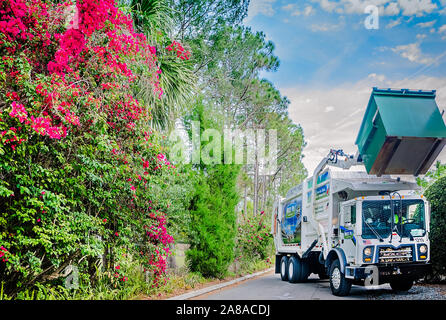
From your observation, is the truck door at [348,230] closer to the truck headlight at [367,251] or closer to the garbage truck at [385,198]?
the garbage truck at [385,198]

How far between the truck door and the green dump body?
115 centimetres

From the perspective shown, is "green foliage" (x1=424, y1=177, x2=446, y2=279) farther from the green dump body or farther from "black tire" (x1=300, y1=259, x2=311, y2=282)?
"black tire" (x1=300, y1=259, x2=311, y2=282)

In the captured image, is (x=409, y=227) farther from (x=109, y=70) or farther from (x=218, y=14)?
(x=218, y=14)

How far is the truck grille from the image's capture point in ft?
32.0

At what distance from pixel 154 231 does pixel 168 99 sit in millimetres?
4121

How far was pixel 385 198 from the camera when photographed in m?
10.2

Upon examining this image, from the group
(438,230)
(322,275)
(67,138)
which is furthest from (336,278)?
(67,138)

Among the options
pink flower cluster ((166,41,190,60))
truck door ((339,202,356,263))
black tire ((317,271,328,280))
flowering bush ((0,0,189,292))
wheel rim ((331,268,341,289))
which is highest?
pink flower cluster ((166,41,190,60))

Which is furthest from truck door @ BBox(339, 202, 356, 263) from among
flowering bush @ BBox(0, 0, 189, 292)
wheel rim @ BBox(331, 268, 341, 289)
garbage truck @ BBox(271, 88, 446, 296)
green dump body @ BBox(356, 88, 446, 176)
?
flowering bush @ BBox(0, 0, 189, 292)
